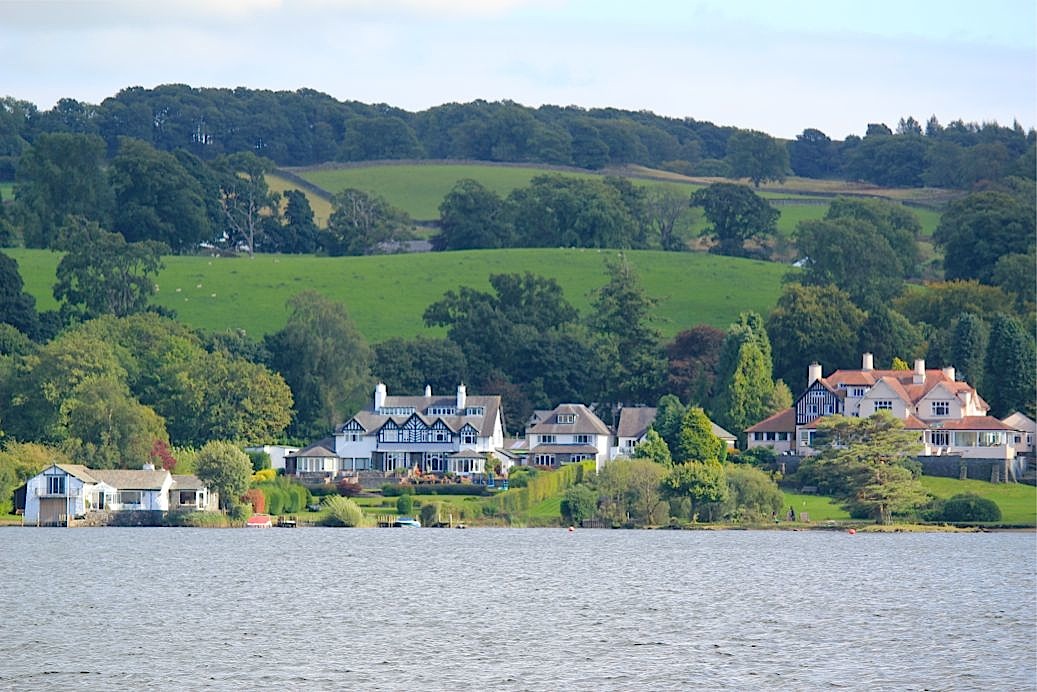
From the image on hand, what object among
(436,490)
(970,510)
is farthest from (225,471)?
(970,510)

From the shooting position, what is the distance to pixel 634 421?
5217 inches

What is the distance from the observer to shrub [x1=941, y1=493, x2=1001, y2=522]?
9931 cm

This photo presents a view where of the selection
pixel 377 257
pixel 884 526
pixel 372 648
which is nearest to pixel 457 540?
pixel 884 526

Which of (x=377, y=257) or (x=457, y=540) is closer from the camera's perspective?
(x=457, y=540)

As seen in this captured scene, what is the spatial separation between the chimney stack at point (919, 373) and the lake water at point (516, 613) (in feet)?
108

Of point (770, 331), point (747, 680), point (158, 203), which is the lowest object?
point (747, 680)

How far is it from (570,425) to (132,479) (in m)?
35.9

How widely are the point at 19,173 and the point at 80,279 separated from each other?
42679mm

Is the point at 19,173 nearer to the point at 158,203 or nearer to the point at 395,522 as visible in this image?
the point at 158,203

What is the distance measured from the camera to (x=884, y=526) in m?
98.1

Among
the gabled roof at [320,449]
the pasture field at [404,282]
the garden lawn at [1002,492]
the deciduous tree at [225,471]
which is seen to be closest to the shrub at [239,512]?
the deciduous tree at [225,471]

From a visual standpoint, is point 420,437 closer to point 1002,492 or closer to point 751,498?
point 751,498

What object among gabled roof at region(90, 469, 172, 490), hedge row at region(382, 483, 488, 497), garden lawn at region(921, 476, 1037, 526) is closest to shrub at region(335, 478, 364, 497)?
hedge row at region(382, 483, 488, 497)

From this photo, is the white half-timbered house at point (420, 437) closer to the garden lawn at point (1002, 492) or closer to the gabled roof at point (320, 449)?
the gabled roof at point (320, 449)
